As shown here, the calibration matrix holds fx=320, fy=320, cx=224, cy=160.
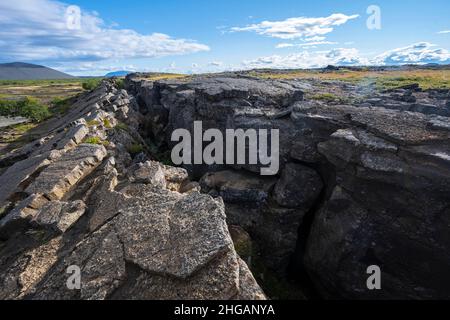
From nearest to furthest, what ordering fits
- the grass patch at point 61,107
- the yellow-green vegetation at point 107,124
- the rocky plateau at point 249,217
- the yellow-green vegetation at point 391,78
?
the rocky plateau at point 249,217 < the yellow-green vegetation at point 107,124 < the yellow-green vegetation at point 391,78 < the grass patch at point 61,107

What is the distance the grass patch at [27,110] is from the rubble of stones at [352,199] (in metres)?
75.7

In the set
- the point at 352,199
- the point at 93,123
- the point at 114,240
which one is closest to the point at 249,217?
the point at 352,199

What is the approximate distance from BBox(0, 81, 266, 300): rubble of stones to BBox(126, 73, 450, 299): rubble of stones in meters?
8.15

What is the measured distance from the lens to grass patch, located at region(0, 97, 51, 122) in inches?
3407

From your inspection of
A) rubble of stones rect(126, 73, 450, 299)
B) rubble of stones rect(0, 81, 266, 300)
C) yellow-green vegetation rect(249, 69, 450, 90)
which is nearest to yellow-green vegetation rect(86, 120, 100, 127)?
rubble of stones rect(126, 73, 450, 299)

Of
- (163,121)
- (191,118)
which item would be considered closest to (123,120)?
(163,121)

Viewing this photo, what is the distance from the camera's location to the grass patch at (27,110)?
86537 mm

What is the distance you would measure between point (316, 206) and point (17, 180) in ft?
58.0

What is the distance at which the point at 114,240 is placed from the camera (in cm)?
1116

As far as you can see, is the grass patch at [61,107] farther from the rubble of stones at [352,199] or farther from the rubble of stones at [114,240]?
the rubble of stones at [114,240]

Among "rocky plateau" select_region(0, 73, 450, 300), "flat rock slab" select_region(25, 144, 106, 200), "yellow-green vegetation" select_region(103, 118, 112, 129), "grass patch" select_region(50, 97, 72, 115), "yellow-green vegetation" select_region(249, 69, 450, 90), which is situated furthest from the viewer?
"grass patch" select_region(50, 97, 72, 115)

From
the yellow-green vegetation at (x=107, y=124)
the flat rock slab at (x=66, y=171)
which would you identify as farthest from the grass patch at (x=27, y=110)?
the flat rock slab at (x=66, y=171)

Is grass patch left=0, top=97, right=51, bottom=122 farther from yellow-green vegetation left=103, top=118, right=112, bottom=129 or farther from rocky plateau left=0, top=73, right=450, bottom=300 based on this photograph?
rocky plateau left=0, top=73, right=450, bottom=300

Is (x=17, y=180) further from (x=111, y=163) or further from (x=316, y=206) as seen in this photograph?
(x=316, y=206)
